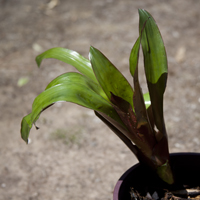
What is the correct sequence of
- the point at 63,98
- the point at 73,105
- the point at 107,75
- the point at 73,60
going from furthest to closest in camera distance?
the point at 73,105, the point at 73,60, the point at 107,75, the point at 63,98

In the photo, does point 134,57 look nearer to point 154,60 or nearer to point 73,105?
point 154,60

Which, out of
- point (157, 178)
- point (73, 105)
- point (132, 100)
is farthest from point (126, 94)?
point (73, 105)

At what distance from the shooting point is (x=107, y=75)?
0.96 metres

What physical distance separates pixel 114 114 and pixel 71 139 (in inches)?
45.1

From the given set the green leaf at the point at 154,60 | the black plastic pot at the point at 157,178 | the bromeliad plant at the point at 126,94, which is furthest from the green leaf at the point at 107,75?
the black plastic pot at the point at 157,178

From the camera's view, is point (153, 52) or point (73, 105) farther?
point (73, 105)

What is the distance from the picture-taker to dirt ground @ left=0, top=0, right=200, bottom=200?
184cm

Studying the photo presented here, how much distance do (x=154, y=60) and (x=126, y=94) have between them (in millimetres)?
154

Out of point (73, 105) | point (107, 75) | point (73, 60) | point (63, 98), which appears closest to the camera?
point (63, 98)

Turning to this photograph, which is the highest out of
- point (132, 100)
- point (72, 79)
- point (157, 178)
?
point (72, 79)

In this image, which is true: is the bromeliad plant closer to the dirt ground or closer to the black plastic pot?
the black plastic pot

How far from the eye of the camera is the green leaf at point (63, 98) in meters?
0.85

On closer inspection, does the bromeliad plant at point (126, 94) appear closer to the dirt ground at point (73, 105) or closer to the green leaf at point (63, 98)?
the green leaf at point (63, 98)

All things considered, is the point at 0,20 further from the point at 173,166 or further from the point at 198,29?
the point at 173,166
